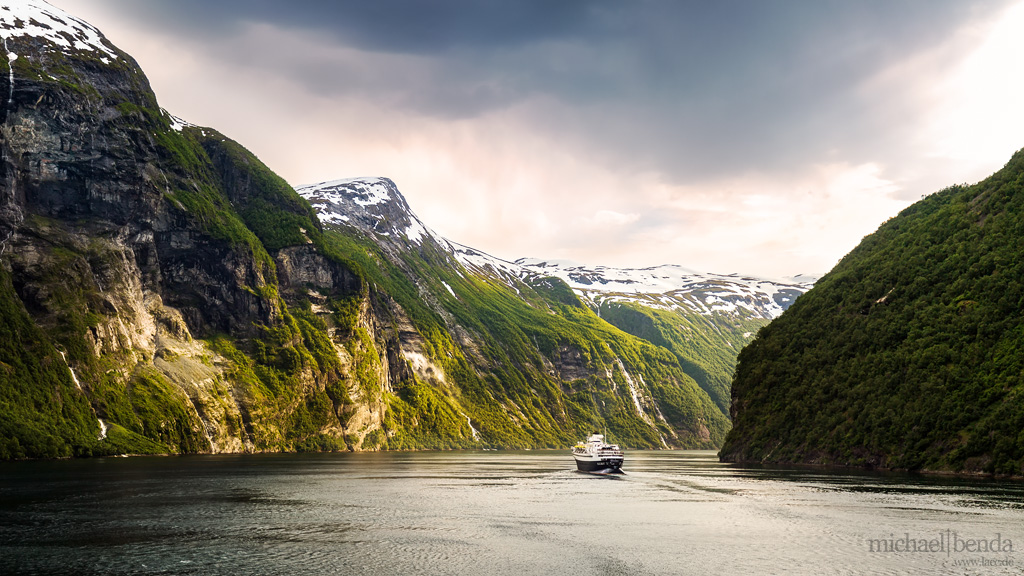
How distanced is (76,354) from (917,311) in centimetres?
19025

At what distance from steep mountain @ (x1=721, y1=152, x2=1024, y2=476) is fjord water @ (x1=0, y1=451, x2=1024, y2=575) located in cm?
1233

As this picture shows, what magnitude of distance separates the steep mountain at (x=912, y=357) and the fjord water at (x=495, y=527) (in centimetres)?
1233

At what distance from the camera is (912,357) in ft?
373

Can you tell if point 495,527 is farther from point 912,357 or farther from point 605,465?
point 912,357

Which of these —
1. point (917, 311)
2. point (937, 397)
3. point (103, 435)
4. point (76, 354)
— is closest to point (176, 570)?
point (937, 397)

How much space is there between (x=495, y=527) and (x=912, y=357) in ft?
301

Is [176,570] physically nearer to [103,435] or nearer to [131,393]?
[103,435]

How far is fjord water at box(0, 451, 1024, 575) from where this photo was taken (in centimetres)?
4119

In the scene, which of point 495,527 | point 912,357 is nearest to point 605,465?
point 912,357

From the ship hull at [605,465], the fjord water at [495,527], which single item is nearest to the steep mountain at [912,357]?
the fjord water at [495,527]

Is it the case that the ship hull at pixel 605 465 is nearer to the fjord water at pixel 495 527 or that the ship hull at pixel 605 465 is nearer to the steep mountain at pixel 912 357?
the fjord water at pixel 495 527

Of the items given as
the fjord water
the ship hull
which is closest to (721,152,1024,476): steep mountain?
the fjord water

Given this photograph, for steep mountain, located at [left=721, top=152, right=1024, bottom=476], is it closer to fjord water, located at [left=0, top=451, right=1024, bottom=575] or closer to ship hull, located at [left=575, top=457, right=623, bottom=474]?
fjord water, located at [left=0, top=451, right=1024, bottom=575]

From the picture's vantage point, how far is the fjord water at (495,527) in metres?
41.2
